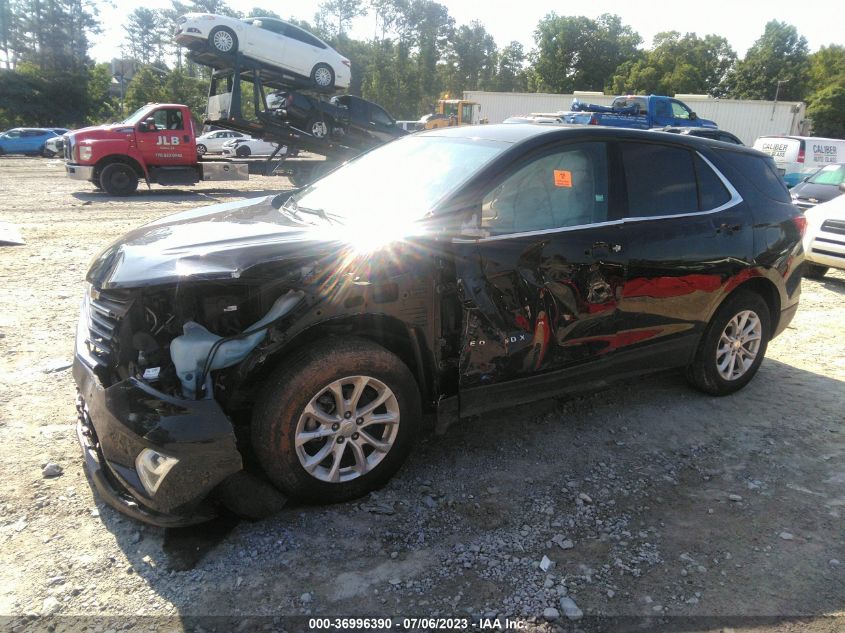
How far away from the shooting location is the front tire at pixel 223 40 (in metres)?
14.3

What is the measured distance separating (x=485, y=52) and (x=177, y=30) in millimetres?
70182

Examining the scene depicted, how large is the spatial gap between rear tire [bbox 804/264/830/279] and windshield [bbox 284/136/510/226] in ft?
22.7

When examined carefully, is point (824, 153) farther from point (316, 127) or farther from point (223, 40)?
point (223, 40)

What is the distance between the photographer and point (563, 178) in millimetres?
3477

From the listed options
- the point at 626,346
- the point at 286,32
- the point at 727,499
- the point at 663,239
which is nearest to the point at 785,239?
the point at 663,239

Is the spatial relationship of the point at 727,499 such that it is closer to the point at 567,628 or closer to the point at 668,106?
the point at 567,628

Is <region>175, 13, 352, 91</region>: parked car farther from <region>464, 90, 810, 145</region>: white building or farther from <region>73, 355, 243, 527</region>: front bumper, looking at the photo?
<region>464, 90, 810, 145</region>: white building

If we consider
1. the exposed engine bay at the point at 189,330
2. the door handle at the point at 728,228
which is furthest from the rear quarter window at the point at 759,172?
the exposed engine bay at the point at 189,330

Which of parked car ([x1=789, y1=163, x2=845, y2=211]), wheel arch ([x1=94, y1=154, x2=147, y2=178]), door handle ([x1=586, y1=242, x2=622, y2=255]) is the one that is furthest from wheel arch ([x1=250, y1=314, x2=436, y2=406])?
wheel arch ([x1=94, y1=154, x2=147, y2=178])

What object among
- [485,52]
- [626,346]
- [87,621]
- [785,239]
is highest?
[485,52]

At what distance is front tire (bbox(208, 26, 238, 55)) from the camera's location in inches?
565

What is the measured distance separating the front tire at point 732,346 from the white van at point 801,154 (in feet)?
47.7

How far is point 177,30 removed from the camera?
1454cm

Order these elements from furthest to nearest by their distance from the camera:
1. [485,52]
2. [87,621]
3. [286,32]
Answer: [485,52] → [286,32] → [87,621]
